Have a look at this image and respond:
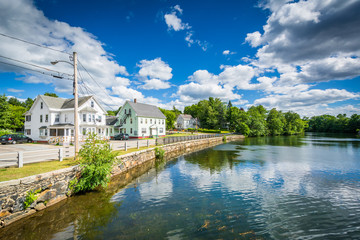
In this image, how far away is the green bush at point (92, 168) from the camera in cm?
1061

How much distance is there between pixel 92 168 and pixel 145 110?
3591cm

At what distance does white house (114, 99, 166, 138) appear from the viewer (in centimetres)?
4175

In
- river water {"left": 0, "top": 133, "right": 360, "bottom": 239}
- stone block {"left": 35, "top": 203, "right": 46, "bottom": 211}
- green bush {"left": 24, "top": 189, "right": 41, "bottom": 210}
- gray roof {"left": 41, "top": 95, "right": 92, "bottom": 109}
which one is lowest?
river water {"left": 0, "top": 133, "right": 360, "bottom": 239}

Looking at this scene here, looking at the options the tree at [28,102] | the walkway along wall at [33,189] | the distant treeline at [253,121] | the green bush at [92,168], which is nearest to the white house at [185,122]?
the distant treeline at [253,121]

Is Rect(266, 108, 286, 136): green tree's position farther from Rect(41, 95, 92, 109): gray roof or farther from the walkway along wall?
the walkway along wall

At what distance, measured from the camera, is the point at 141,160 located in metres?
19.9

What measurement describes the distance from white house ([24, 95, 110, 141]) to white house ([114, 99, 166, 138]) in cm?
904

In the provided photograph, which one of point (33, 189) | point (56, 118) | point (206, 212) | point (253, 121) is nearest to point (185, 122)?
point (253, 121)

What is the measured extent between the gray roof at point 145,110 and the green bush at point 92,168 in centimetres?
3070

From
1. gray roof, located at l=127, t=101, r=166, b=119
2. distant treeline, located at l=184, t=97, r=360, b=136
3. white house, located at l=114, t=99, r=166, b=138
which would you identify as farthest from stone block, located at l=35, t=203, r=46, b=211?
distant treeline, located at l=184, t=97, r=360, b=136

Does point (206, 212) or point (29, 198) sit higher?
point (29, 198)

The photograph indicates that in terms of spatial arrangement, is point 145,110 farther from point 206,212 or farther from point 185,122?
point 185,122

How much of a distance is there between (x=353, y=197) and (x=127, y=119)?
41.8 m

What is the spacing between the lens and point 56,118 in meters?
31.5
